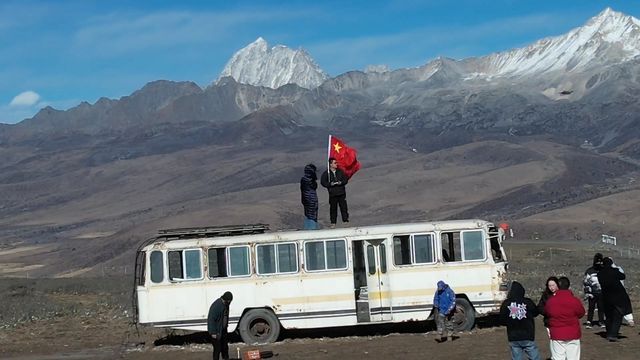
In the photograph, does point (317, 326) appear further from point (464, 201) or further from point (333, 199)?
point (464, 201)

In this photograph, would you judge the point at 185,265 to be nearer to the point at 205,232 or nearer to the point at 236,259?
the point at 205,232

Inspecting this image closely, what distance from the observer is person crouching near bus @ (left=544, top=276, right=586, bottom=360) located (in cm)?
1427

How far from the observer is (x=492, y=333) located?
21.0 meters

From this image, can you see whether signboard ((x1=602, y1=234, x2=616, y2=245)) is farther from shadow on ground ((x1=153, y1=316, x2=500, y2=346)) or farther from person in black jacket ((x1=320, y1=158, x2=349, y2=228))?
person in black jacket ((x1=320, y1=158, x2=349, y2=228))

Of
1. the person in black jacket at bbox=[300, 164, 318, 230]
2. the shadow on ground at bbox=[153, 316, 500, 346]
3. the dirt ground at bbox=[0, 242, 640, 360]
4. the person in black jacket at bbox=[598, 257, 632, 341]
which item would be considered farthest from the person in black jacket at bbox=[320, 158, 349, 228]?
the person in black jacket at bbox=[598, 257, 632, 341]

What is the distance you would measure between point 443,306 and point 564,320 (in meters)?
6.14

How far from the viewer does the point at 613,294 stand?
733 inches

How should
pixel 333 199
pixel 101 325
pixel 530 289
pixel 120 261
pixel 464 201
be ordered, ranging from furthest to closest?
pixel 464 201 → pixel 120 261 → pixel 530 289 → pixel 101 325 → pixel 333 199

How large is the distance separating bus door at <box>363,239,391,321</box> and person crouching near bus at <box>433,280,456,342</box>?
4.35 feet

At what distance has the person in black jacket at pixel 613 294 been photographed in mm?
18641

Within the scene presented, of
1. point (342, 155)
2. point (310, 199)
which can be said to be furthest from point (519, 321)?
point (342, 155)

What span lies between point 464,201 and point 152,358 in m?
143

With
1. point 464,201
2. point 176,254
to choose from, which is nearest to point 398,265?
point 176,254

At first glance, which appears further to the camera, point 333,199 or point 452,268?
point 333,199
